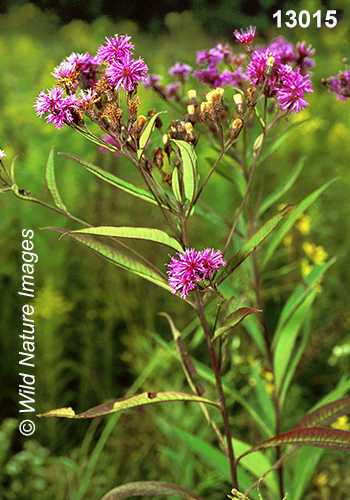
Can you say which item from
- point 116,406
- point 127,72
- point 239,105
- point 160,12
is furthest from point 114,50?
point 160,12

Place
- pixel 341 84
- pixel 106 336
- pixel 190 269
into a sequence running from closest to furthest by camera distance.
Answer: pixel 190 269, pixel 341 84, pixel 106 336

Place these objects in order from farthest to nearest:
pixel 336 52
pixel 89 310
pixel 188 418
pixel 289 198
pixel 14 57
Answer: pixel 14 57 → pixel 336 52 → pixel 289 198 → pixel 89 310 → pixel 188 418

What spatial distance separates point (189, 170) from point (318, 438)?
0.32 m

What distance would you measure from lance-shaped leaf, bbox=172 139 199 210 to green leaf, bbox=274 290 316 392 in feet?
1.22

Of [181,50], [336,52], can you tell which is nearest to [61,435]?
[336,52]

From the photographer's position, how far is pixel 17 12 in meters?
5.99

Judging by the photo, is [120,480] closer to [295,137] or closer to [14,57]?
[295,137]

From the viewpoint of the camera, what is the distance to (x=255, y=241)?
48 cm

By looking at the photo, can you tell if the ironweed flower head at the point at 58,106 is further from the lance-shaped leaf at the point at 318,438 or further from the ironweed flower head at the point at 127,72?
the lance-shaped leaf at the point at 318,438

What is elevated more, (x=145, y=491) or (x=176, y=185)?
(x=176, y=185)

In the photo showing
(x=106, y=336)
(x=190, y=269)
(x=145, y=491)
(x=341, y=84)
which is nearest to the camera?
(x=190, y=269)

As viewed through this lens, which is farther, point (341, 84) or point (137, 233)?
point (341, 84)

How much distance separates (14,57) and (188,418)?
3.14 meters

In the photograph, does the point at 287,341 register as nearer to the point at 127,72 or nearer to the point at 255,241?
the point at 255,241
